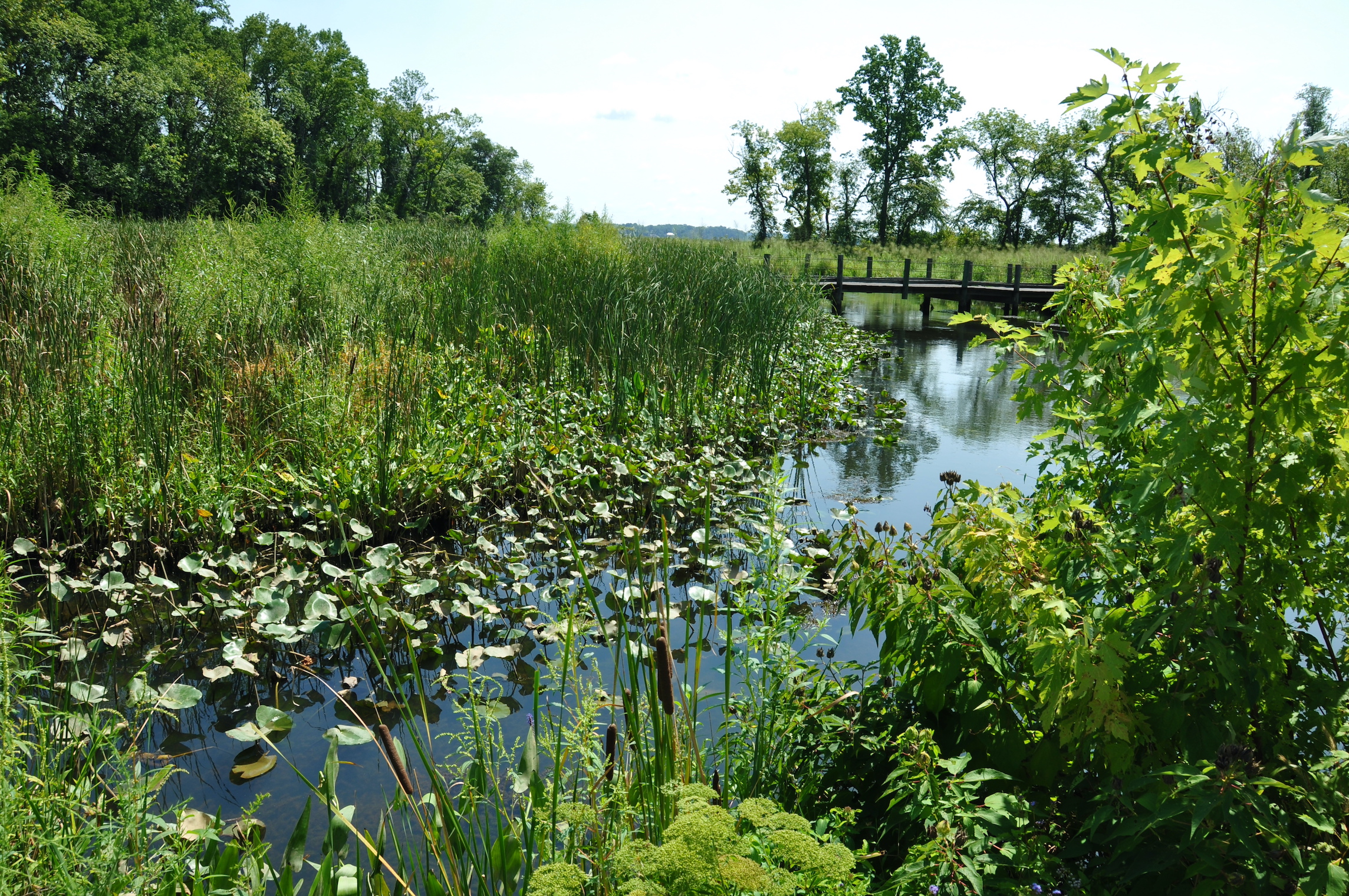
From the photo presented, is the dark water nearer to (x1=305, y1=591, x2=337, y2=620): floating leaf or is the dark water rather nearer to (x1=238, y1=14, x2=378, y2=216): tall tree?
(x1=305, y1=591, x2=337, y2=620): floating leaf

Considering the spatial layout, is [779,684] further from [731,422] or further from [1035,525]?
[731,422]

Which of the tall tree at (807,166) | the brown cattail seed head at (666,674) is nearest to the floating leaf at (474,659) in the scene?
the brown cattail seed head at (666,674)

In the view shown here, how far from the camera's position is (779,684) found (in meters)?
1.95

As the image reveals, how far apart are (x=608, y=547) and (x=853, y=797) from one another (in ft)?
5.84

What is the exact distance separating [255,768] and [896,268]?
25.1 m

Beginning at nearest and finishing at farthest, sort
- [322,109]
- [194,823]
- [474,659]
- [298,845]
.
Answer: [298,845], [194,823], [474,659], [322,109]

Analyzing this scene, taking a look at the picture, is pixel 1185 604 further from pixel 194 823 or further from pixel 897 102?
pixel 897 102

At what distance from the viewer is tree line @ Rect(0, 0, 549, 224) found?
1038 inches

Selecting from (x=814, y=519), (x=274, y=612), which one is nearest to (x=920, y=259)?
(x=814, y=519)

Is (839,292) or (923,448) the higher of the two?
(839,292)

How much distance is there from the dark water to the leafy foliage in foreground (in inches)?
36.5

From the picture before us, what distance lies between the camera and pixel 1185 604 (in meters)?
1.30

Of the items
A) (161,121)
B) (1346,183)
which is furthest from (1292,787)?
(161,121)

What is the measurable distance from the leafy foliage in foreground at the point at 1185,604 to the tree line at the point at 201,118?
47.3 ft
